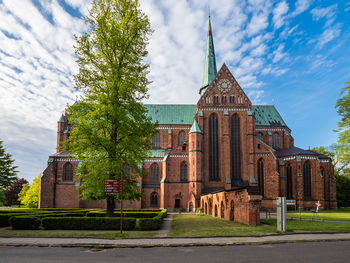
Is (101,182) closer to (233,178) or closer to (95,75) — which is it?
(95,75)

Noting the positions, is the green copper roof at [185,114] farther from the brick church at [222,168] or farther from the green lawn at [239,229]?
the green lawn at [239,229]

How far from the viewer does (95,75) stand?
22.2m

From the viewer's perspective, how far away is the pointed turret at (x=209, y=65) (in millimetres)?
58569

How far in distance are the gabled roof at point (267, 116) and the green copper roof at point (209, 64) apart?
478 inches

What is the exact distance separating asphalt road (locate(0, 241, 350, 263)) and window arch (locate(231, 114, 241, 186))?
34.9m

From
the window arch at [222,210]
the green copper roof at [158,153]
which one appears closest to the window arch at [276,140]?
the green copper roof at [158,153]

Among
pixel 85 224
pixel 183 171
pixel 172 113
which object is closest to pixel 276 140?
pixel 183 171

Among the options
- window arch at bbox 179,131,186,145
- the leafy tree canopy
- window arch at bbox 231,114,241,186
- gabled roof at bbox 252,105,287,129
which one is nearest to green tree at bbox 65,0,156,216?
window arch at bbox 231,114,241,186

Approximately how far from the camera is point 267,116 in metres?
60.5

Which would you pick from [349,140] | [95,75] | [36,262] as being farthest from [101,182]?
[349,140]

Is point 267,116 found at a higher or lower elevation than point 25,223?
higher

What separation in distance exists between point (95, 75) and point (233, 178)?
33.8 m

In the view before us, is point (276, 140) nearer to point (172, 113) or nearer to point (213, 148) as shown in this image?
point (213, 148)

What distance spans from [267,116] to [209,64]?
17.5 metres
